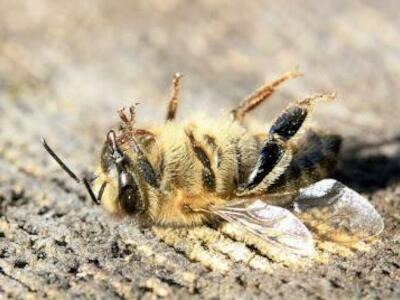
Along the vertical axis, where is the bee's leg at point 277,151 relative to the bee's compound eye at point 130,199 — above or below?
above

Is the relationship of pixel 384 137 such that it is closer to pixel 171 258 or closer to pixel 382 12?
pixel 382 12

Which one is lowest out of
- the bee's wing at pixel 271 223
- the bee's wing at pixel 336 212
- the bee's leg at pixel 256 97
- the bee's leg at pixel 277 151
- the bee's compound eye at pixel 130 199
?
the bee's compound eye at pixel 130 199

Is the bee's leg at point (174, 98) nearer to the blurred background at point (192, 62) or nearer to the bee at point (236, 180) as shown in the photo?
the bee at point (236, 180)

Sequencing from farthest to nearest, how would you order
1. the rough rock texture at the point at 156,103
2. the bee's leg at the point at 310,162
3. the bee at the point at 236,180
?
the bee's leg at the point at 310,162
the bee at the point at 236,180
the rough rock texture at the point at 156,103

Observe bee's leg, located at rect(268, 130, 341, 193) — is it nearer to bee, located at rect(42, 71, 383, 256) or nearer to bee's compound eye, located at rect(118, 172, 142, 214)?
bee, located at rect(42, 71, 383, 256)

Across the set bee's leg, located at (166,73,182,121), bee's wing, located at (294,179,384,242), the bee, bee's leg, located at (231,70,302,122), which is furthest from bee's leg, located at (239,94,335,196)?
bee's leg, located at (166,73,182,121)

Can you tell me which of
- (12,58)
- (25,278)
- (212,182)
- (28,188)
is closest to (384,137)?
(212,182)

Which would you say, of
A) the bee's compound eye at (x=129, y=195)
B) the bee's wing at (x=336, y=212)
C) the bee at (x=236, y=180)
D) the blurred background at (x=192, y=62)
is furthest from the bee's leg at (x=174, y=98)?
the bee's wing at (x=336, y=212)
